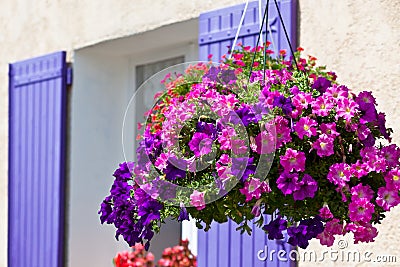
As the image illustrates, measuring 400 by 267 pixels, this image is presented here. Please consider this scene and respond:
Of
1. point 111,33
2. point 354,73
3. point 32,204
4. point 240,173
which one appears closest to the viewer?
point 240,173

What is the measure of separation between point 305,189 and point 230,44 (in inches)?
69.3

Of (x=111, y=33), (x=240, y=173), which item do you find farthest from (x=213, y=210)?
(x=111, y=33)

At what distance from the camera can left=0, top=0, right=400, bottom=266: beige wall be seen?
3229 millimetres

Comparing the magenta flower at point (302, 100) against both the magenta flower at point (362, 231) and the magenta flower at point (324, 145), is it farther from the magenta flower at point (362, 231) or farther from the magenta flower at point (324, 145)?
the magenta flower at point (362, 231)

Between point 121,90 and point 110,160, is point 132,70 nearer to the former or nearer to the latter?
point 121,90

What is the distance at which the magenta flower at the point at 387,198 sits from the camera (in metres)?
2.12

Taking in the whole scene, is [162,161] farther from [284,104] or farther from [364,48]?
[364,48]

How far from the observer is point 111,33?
4.59 metres

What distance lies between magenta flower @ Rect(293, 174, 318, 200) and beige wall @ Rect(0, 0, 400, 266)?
1210mm

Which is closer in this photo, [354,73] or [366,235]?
[366,235]

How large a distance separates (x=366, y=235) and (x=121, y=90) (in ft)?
10.1

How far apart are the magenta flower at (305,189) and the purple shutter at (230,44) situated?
135 cm

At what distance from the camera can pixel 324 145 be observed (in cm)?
213

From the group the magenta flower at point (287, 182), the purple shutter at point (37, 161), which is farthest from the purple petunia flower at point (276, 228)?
the purple shutter at point (37, 161)
